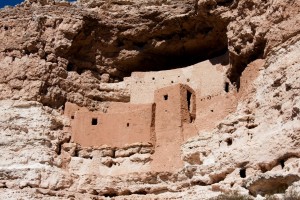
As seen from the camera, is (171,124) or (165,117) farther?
(165,117)

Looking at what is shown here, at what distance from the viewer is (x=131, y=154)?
59.8ft

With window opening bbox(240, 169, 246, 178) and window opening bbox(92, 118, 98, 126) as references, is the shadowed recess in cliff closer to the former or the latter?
window opening bbox(92, 118, 98, 126)

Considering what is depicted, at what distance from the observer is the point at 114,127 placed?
18844mm

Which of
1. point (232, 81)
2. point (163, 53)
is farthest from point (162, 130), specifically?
point (163, 53)

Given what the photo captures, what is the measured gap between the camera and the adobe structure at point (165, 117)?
17844mm

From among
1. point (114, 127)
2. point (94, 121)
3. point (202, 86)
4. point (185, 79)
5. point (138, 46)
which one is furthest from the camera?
point (138, 46)

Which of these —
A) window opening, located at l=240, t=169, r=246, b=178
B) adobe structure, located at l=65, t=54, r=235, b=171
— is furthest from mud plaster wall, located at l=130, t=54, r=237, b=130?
window opening, located at l=240, t=169, r=246, b=178

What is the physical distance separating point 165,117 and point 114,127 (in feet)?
5.80

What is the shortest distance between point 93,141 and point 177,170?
327cm

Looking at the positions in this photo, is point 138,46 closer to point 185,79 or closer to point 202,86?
point 185,79

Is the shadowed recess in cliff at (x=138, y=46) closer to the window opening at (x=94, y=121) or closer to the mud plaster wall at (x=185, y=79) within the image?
the mud plaster wall at (x=185, y=79)

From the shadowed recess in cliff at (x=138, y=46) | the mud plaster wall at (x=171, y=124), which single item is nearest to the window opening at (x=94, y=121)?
the mud plaster wall at (x=171, y=124)

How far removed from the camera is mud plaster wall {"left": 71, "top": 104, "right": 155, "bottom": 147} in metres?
18.5

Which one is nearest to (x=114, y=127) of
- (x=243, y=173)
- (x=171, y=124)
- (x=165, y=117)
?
(x=165, y=117)
